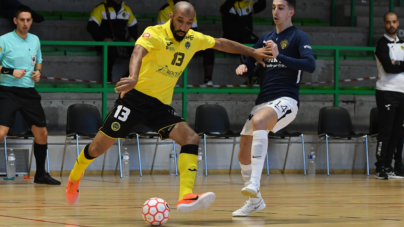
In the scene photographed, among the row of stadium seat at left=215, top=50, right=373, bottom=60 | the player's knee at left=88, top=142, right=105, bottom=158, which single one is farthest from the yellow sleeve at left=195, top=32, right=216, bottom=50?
the row of stadium seat at left=215, top=50, right=373, bottom=60

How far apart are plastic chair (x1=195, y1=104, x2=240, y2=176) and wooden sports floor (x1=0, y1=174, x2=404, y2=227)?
0.81 metres

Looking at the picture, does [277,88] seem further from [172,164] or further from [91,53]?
[91,53]

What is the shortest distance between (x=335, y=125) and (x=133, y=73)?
6428 millimetres

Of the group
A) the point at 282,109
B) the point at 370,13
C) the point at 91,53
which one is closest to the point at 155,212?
the point at 282,109

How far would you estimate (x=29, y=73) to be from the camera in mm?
7824

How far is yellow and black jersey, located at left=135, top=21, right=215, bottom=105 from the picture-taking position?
5.04m

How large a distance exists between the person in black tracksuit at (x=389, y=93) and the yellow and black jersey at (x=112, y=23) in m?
4.43

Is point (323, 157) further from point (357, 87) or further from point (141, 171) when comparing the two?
point (141, 171)

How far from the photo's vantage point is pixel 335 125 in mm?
10477

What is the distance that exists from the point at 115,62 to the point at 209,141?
7.99 feet

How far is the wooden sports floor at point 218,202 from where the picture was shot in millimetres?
4539

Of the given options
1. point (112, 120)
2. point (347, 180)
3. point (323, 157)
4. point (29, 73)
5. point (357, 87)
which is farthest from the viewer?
point (357, 87)

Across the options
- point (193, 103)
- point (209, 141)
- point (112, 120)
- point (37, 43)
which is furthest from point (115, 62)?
point (112, 120)

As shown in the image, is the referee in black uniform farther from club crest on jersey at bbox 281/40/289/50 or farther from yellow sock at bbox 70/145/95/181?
club crest on jersey at bbox 281/40/289/50
